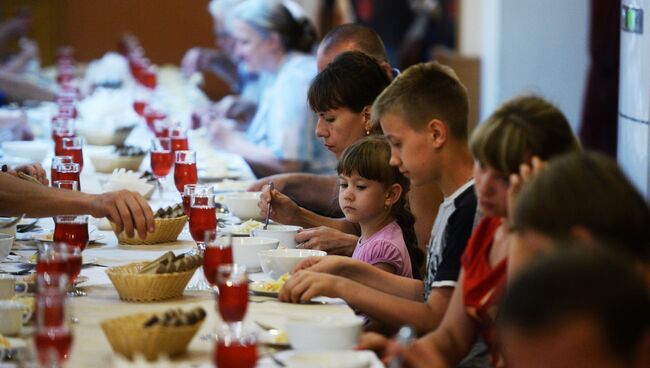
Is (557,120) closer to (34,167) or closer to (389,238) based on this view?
(389,238)

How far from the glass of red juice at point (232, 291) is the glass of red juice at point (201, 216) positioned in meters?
0.78

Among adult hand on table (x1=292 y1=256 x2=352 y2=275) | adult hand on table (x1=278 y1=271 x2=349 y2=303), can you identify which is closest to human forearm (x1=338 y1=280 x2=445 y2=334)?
adult hand on table (x1=278 y1=271 x2=349 y2=303)

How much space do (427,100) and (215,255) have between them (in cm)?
67

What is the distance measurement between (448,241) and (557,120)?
0.47 metres

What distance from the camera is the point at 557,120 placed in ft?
7.18

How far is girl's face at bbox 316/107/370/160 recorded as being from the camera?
367 cm

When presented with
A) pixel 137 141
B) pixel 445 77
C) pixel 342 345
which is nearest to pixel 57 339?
pixel 342 345

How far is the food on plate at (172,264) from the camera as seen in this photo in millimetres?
2523

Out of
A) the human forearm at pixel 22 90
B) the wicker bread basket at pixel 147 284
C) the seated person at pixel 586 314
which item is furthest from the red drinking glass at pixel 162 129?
the seated person at pixel 586 314

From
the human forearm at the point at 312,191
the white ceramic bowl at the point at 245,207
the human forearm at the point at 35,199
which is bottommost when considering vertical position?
the human forearm at the point at 312,191

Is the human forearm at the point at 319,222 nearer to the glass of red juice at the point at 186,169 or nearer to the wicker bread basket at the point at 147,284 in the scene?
the glass of red juice at the point at 186,169

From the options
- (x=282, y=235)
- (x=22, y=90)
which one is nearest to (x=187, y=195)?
(x=282, y=235)

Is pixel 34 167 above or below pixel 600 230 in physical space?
below

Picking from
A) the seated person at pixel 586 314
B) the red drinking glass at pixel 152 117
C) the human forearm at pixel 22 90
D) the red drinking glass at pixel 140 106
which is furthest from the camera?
the human forearm at pixel 22 90
